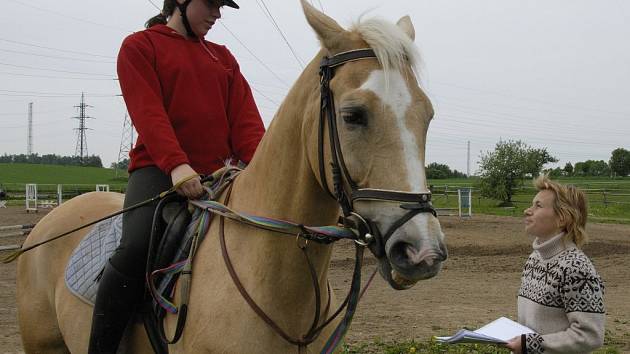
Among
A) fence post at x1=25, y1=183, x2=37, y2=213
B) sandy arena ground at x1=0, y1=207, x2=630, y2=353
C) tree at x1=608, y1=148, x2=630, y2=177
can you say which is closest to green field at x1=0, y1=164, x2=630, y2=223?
fence post at x1=25, y1=183, x2=37, y2=213

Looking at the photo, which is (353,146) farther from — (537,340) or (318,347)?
(537,340)

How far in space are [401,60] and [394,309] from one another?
6.89 m

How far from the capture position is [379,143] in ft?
6.61

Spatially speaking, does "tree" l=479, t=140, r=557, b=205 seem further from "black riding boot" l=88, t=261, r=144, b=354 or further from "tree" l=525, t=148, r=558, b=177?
"black riding boot" l=88, t=261, r=144, b=354

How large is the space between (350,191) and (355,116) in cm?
28

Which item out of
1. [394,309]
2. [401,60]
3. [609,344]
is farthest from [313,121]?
[394,309]

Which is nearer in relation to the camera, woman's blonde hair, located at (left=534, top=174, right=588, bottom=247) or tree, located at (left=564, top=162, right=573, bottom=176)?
woman's blonde hair, located at (left=534, top=174, right=588, bottom=247)

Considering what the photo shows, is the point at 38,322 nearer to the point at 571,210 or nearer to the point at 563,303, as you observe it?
the point at 563,303

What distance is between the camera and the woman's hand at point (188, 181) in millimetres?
2727

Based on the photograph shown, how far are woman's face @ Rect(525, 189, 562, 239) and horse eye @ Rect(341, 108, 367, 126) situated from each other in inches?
73.4

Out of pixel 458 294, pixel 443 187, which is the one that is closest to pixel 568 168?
pixel 443 187

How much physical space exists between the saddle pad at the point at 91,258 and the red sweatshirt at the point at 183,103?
0.45 m

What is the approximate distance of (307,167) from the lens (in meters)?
2.37

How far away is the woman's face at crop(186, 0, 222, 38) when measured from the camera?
3145 millimetres
